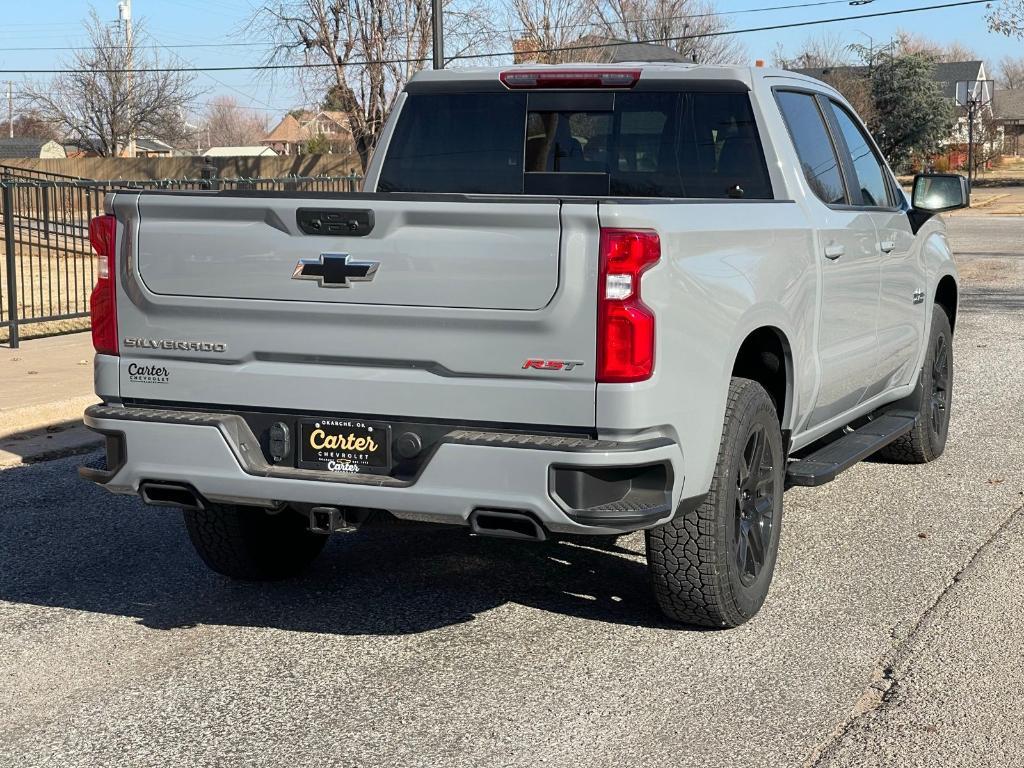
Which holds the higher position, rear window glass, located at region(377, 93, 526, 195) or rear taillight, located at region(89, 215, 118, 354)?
rear window glass, located at region(377, 93, 526, 195)

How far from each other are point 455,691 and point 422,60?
28727 millimetres

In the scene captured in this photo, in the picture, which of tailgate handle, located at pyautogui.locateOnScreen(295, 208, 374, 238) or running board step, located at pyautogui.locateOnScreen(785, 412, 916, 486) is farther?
running board step, located at pyautogui.locateOnScreen(785, 412, 916, 486)

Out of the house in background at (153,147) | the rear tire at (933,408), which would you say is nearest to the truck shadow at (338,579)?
the rear tire at (933,408)

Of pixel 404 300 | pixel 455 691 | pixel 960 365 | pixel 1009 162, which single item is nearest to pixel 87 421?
pixel 404 300

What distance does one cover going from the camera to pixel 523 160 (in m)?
6.24

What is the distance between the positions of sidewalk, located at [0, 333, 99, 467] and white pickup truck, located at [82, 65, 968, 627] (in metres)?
3.35

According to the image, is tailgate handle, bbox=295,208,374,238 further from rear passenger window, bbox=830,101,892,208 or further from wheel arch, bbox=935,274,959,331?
wheel arch, bbox=935,274,959,331

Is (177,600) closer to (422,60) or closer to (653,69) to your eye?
(653,69)

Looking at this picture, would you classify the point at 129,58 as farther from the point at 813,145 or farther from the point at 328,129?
the point at 813,145

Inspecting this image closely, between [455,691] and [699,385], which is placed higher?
[699,385]

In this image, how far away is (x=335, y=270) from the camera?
14.7 ft

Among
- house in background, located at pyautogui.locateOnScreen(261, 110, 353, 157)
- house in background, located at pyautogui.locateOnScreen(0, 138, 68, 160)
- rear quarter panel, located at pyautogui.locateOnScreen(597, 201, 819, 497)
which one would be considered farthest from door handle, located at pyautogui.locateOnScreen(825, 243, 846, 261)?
house in background, located at pyautogui.locateOnScreen(0, 138, 68, 160)

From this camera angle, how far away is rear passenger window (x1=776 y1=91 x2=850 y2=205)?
6.04 meters

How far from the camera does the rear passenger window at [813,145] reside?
238 inches
